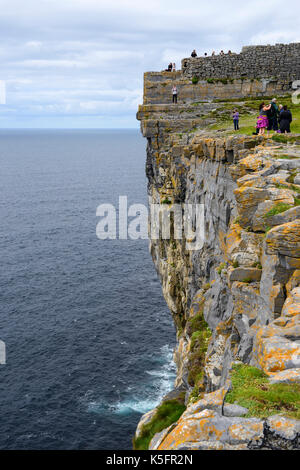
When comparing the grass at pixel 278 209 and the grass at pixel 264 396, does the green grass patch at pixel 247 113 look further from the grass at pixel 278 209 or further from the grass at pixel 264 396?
the grass at pixel 264 396

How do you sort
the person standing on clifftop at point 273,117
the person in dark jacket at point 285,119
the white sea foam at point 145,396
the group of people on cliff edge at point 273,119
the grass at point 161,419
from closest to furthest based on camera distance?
1. the grass at point 161,419
2. the person in dark jacket at point 285,119
3. the group of people on cliff edge at point 273,119
4. the person standing on clifftop at point 273,117
5. the white sea foam at point 145,396

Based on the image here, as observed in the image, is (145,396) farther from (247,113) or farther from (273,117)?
(273,117)

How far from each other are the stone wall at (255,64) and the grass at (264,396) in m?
38.2

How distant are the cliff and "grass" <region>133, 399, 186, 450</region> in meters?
0.07

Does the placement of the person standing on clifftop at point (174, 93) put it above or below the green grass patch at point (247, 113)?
above

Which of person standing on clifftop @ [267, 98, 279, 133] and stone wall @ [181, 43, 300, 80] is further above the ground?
stone wall @ [181, 43, 300, 80]

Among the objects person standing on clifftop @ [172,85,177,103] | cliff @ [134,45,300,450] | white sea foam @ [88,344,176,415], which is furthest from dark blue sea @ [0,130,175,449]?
person standing on clifftop @ [172,85,177,103]

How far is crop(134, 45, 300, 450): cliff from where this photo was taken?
772 centimetres

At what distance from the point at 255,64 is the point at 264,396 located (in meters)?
40.1

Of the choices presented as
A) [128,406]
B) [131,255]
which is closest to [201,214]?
[128,406]

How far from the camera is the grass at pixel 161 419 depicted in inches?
814

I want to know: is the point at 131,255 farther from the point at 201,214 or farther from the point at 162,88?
the point at 201,214

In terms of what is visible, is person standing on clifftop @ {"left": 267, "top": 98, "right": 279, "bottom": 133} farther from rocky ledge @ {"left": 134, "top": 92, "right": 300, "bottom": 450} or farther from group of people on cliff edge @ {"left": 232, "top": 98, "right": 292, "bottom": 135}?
rocky ledge @ {"left": 134, "top": 92, "right": 300, "bottom": 450}

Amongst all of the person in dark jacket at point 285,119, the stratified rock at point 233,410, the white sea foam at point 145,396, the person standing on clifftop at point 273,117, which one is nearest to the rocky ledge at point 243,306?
the stratified rock at point 233,410
